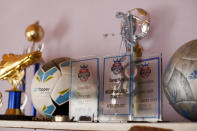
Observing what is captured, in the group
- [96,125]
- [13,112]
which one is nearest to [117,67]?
[96,125]

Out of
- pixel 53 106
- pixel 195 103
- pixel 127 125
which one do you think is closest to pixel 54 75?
pixel 53 106

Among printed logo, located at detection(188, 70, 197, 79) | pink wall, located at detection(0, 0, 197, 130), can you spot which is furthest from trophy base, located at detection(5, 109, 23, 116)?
printed logo, located at detection(188, 70, 197, 79)

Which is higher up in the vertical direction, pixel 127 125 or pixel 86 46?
pixel 86 46

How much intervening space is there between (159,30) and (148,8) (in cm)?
8

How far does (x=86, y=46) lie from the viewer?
3.21 ft

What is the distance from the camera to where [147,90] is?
0.67m

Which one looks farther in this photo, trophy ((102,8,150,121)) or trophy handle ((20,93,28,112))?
trophy handle ((20,93,28,112))

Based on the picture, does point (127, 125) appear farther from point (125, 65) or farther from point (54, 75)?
point (54, 75)

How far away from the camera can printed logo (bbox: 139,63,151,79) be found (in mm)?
679

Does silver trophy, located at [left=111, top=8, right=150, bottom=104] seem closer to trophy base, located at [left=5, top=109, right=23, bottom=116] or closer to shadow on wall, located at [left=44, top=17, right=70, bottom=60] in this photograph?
shadow on wall, located at [left=44, top=17, right=70, bottom=60]

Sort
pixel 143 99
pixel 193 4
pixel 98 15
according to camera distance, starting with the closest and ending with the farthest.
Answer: pixel 143 99
pixel 193 4
pixel 98 15

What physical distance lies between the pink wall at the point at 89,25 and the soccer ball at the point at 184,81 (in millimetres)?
168

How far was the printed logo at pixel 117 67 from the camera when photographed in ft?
2.32

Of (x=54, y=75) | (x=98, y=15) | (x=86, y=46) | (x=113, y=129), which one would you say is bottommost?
(x=113, y=129)
